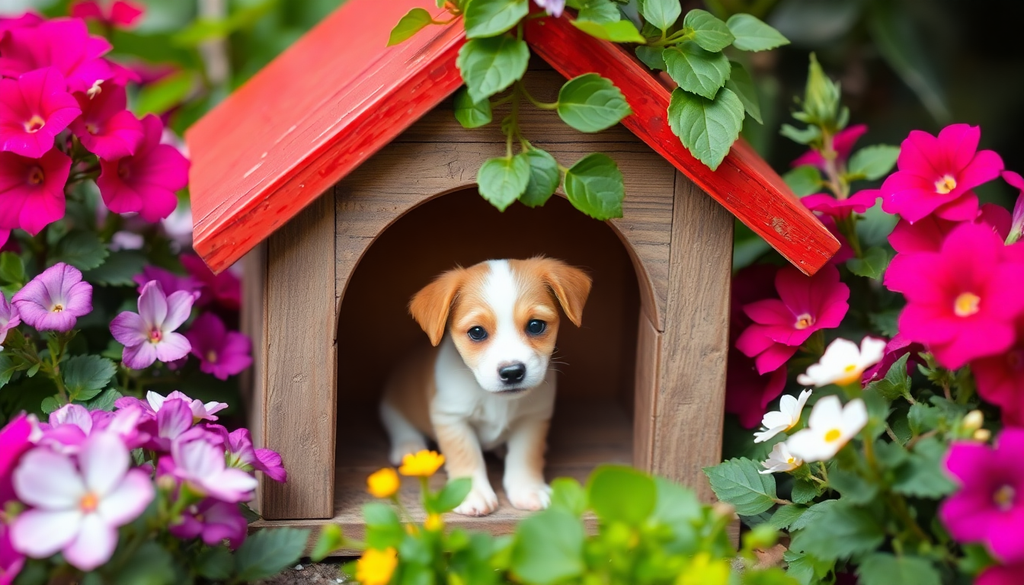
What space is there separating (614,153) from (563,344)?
909 mm

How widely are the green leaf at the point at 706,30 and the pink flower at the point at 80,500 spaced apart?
45.7 inches

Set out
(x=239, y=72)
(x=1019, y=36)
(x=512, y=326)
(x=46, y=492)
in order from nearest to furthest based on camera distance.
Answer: (x=46, y=492) → (x=512, y=326) → (x=1019, y=36) → (x=239, y=72)

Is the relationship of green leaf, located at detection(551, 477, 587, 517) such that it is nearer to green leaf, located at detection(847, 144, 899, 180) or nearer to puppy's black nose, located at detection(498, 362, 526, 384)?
puppy's black nose, located at detection(498, 362, 526, 384)

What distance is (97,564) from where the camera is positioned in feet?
4.46

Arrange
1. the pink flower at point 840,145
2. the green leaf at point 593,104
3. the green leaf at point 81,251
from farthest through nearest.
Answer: the pink flower at point 840,145 → the green leaf at point 81,251 → the green leaf at point 593,104

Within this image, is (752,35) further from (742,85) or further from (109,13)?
(109,13)

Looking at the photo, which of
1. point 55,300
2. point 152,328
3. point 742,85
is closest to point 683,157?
point 742,85

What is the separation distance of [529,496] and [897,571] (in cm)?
82

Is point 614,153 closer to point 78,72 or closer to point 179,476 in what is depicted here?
point 179,476

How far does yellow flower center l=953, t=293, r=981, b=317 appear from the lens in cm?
150

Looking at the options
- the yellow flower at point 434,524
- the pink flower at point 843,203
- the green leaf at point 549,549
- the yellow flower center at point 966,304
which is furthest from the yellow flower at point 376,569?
the pink flower at point 843,203

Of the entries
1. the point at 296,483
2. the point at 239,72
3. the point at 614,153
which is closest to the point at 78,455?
the point at 296,483

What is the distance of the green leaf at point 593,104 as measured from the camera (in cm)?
161

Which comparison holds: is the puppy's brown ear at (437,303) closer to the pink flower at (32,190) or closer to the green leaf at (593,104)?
the green leaf at (593,104)
